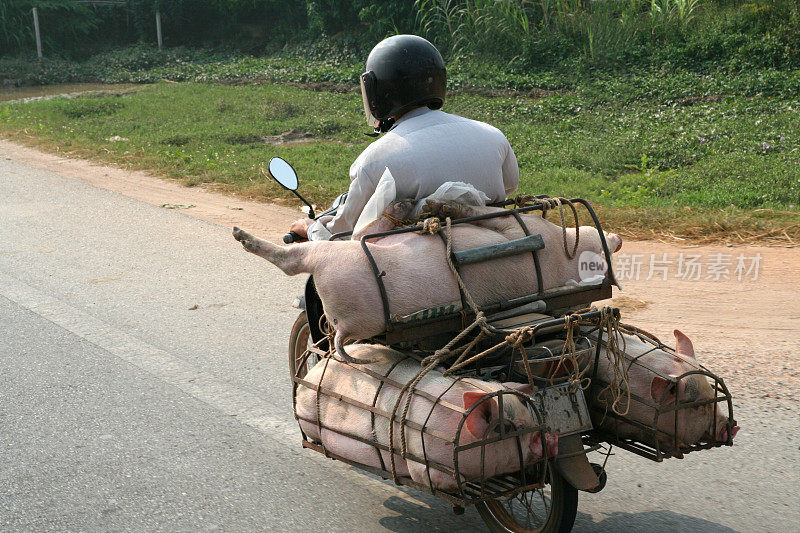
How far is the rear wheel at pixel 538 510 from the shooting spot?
9.50ft

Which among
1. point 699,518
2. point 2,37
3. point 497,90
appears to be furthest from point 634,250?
point 2,37

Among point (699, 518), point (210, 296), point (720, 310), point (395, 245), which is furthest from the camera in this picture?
point (210, 296)

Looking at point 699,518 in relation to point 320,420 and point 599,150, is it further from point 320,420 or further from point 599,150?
point 599,150

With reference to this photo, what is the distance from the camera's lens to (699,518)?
129 inches

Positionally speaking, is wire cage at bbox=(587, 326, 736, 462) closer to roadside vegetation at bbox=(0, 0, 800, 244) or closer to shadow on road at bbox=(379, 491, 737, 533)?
shadow on road at bbox=(379, 491, 737, 533)

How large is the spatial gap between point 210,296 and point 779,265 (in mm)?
4387

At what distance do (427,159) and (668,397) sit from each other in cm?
122

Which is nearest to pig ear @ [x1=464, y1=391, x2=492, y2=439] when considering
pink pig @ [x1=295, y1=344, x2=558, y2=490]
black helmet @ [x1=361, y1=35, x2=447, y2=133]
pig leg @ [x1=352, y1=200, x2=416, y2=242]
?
pink pig @ [x1=295, y1=344, x2=558, y2=490]

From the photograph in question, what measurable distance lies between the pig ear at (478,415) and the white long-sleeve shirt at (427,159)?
93 cm

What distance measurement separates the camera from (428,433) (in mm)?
2713

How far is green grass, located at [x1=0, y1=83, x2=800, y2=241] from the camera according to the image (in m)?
8.38

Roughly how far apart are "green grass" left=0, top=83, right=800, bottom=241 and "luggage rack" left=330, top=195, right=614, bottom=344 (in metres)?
4.74

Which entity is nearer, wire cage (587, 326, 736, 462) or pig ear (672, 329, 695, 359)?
wire cage (587, 326, 736, 462)

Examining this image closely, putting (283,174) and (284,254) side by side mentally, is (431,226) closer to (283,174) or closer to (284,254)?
(284,254)
